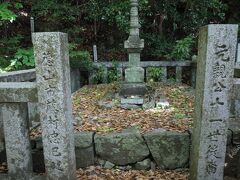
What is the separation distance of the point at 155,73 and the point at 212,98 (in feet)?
16.1

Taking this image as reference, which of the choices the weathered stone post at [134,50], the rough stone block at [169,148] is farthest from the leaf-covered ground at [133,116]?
the weathered stone post at [134,50]

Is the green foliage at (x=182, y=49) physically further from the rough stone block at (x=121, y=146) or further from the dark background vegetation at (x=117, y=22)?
the rough stone block at (x=121, y=146)

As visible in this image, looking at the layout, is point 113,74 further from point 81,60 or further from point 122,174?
point 122,174

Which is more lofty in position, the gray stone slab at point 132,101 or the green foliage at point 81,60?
the green foliage at point 81,60

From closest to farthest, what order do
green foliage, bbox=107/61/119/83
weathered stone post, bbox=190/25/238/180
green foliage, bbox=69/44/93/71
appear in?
weathered stone post, bbox=190/25/238/180 < green foliage, bbox=69/44/93/71 < green foliage, bbox=107/61/119/83

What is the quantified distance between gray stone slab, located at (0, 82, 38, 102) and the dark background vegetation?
4.07 metres

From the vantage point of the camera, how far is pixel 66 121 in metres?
2.84

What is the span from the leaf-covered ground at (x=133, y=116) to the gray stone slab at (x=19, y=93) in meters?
1.24

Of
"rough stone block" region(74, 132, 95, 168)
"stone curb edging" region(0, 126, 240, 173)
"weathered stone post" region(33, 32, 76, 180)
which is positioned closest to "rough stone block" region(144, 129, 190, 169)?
"stone curb edging" region(0, 126, 240, 173)

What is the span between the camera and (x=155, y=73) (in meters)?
7.66

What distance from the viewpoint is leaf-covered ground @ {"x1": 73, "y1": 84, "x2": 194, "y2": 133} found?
4051 millimetres

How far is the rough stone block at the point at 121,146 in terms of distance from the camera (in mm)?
3611

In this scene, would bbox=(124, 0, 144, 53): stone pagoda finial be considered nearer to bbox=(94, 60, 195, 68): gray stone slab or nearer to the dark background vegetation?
the dark background vegetation

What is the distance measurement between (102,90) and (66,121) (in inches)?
152
